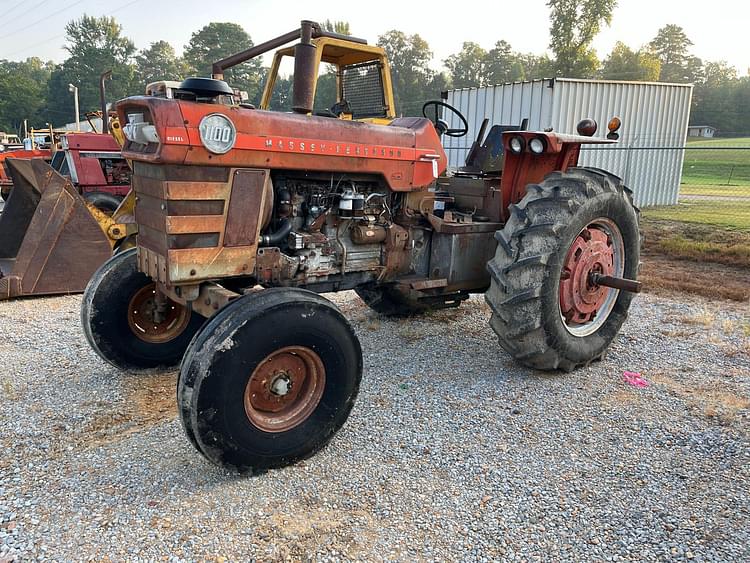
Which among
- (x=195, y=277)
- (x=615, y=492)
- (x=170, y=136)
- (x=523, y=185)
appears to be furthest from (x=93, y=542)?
(x=523, y=185)

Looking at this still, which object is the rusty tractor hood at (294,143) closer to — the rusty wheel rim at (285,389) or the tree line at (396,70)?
the rusty wheel rim at (285,389)

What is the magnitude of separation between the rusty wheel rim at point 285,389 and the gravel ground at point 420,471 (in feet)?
0.86

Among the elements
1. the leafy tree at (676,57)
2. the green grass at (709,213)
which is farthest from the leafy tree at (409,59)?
the green grass at (709,213)

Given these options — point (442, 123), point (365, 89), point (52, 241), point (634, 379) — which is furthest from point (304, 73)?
point (52, 241)

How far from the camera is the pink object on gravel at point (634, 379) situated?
3927mm

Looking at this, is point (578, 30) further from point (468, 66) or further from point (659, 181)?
point (468, 66)

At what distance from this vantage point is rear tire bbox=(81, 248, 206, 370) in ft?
12.2

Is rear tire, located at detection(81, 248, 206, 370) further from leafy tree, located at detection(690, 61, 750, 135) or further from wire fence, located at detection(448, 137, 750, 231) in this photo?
leafy tree, located at detection(690, 61, 750, 135)

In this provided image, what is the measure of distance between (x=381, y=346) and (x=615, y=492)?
7.58 feet

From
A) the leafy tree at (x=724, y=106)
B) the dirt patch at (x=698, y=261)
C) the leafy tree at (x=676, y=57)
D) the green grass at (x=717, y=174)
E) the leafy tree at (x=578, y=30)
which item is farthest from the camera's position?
the leafy tree at (x=676, y=57)

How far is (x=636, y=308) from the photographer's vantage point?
5.78 meters

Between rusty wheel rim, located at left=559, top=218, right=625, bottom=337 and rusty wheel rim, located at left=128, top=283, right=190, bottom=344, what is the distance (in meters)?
2.66

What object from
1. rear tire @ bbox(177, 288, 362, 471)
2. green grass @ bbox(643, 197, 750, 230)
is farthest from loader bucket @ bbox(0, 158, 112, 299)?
green grass @ bbox(643, 197, 750, 230)

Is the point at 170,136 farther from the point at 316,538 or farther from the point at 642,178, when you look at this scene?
the point at 642,178
